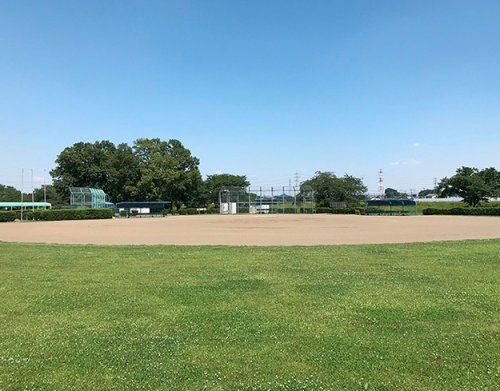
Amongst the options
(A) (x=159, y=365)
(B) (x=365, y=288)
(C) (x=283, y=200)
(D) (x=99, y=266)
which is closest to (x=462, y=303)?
(B) (x=365, y=288)

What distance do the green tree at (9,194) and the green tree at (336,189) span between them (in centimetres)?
9378

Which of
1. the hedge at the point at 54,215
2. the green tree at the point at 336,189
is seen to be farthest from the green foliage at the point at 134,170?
the hedge at the point at 54,215

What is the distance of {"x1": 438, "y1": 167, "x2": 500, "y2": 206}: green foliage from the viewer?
6812cm

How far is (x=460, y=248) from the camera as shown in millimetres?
13750

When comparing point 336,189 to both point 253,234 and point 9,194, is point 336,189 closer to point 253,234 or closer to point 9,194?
point 253,234

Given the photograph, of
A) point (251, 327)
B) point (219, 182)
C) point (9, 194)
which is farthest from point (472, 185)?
point (9, 194)

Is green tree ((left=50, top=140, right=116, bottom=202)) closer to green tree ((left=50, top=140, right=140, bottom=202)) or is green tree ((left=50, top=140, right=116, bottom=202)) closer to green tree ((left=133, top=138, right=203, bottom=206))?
green tree ((left=50, top=140, right=140, bottom=202))

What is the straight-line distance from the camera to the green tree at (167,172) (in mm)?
70875

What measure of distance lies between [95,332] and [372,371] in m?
3.16

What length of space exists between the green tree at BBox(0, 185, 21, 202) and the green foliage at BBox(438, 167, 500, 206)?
383 feet

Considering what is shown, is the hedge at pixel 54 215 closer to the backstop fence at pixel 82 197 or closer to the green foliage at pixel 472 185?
the backstop fence at pixel 82 197

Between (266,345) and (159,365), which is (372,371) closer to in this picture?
(266,345)

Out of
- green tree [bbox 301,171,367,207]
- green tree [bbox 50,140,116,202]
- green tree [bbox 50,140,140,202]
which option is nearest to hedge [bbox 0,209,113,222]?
green tree [bbox 50,140,140,202]

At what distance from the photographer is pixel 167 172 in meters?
70.4
